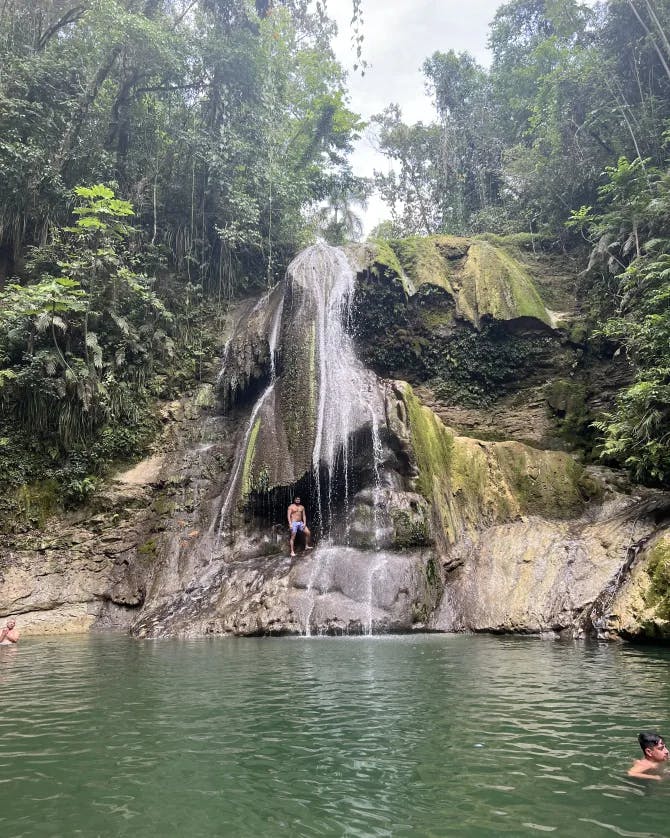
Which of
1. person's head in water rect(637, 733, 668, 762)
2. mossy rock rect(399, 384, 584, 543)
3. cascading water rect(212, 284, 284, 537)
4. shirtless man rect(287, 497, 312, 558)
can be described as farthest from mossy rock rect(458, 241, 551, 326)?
person's head in water rect(637, 733, 668, 762)

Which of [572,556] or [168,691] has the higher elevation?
[572,556]

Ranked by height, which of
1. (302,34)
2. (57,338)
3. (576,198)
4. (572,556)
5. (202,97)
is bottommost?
(572,556)

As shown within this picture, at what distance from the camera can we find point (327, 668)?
7199mm

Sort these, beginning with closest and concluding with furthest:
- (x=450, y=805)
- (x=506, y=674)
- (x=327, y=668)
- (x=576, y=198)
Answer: (x=450, y=805) < (x=506, y=674) < (x=327, y=668) < (x=576, y=198)

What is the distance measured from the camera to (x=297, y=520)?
523 inches

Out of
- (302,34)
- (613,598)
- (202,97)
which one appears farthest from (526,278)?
(302,34)

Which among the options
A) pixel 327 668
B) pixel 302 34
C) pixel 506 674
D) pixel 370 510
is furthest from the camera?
pixel 302 34

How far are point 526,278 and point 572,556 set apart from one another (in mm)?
10664

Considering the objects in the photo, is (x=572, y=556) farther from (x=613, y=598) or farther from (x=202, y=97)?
(x=202, y=97)

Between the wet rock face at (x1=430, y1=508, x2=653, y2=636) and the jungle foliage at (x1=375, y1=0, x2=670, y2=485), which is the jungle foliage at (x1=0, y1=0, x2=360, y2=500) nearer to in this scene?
the jungle foliage at (x1=375, y1=0, x2=670, y2=485)

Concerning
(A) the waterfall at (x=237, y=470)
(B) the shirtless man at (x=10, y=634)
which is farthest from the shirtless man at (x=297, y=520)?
(B) the shirtless man at (x=10, y=634)

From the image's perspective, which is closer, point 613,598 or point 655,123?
point 613,598

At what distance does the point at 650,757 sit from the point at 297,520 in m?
10.1

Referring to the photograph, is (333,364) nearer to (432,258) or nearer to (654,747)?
(432,258)
